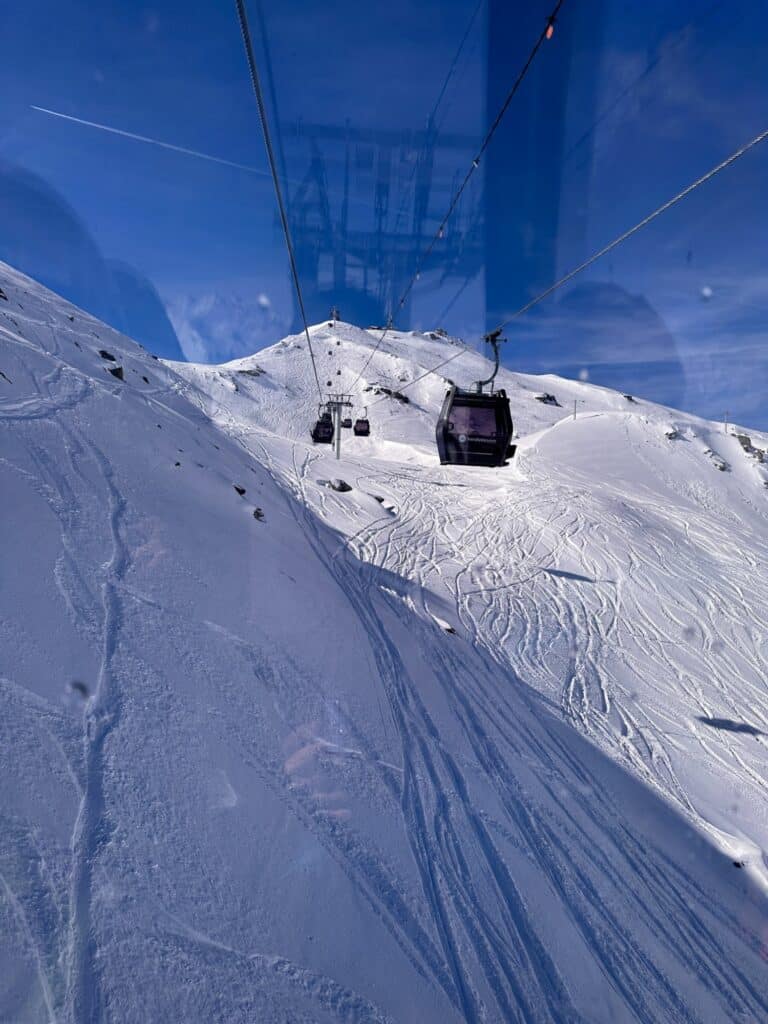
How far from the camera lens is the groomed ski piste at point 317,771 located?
2.75m

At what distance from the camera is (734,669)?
11.1 m

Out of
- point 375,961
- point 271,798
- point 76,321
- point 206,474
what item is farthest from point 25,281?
point 375,961

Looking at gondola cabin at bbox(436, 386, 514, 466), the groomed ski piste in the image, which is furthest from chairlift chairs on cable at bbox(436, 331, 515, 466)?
the groomed ski piste

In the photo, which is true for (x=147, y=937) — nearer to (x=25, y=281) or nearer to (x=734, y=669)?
(x=734, y=669)

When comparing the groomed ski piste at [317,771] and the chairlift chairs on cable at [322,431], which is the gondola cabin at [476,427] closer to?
the groomed ski piste at [317,771]

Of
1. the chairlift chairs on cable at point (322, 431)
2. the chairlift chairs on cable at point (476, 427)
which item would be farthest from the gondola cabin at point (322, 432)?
the chairlift chairs on cable at point (476, 427)

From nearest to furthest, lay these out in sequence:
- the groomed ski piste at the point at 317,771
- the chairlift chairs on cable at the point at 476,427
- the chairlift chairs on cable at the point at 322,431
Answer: the groomed ski piste at the point at 317,771 < the chairlift chairs on cable at the point at 476,427 < the chairlift chairs on cable at the point at 322,431

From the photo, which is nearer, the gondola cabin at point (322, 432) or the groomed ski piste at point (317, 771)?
the groomed ski piste at point (317, 771)

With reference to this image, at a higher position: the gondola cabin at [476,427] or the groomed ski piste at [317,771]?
the gondola cabin at [476,427]

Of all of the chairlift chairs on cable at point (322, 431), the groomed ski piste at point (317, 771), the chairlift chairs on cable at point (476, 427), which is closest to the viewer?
the groomed ski piste at point (317, 771)

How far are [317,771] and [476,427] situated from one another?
1130cm

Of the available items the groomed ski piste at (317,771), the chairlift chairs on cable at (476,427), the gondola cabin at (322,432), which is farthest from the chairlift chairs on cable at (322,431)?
the groomed ski piste at (317,771)

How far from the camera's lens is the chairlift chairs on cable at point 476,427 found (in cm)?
1391

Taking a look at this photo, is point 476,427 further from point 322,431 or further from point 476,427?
point 322,431
